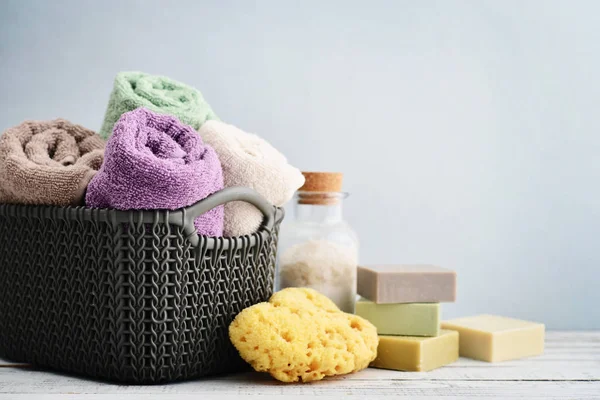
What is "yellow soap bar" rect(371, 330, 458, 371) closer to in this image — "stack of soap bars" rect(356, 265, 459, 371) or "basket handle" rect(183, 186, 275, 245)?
"stack of soap bars" rect(356, 265, 459, 371)

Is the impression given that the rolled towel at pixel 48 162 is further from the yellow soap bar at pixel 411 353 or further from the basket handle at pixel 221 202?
the yellow soap bar at pixel 411 353

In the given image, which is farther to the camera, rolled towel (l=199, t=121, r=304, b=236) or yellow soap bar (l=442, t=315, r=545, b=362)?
yellow soap bar (l=442, t=315, r=545, b=362)

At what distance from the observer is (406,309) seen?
34.8 inches

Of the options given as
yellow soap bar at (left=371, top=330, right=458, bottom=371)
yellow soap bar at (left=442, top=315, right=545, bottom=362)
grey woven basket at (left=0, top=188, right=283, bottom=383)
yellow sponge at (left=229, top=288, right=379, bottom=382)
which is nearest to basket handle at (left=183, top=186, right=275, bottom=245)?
grey woven basket at (left=0, top=188, right=283, bottom=383)

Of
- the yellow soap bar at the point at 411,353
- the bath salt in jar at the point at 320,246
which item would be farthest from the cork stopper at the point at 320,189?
the yellow soap bar at the point at 411,353

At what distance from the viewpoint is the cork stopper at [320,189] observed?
0.97m

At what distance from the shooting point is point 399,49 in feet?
3.99

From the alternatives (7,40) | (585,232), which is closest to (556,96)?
(585,232)

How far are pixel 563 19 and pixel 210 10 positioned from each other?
2.13 ft

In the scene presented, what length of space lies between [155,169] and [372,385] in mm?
364

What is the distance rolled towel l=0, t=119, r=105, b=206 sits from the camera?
75cm

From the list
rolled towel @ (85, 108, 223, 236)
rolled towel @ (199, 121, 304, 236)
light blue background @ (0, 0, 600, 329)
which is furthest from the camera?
light blue background @ (0, 0, 600, 329)

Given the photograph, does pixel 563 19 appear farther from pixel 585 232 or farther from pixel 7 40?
pixel 7 40

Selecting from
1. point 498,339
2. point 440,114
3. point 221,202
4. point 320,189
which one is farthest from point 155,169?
point 440,114
